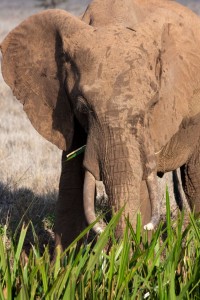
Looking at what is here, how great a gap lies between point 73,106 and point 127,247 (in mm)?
1631

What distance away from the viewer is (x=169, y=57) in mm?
5074

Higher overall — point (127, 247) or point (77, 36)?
point (77, 36)

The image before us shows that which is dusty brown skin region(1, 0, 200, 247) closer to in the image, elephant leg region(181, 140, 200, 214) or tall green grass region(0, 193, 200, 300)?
elephant leg region(181, 140, 200, 214)

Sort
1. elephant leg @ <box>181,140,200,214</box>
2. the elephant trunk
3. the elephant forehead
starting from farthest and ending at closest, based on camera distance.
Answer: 1. elephant leg @ <box>181,140,200,214</box>
2. the elephant forehead
3. the elephant trunk

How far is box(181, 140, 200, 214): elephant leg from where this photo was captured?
Answer: 20.3 ft

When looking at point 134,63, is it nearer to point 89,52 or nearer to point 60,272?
point 89,52

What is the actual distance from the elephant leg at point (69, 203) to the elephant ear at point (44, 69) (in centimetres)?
26

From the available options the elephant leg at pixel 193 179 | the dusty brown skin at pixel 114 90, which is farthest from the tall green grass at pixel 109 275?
the elephant leg at pixel 193 179

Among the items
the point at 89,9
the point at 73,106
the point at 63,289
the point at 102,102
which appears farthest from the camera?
the point at 89,9

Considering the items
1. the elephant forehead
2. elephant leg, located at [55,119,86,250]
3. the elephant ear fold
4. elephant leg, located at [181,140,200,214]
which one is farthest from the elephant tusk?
elephant leg, located at [181,140,200,214]

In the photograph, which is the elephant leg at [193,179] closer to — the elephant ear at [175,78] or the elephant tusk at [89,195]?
the elephant ear at [175,78]

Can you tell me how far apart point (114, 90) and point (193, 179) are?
72.4 inches

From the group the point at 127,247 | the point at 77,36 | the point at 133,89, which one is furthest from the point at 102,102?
the point at 127,247

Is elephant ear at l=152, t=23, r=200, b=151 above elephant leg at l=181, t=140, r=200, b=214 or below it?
above
